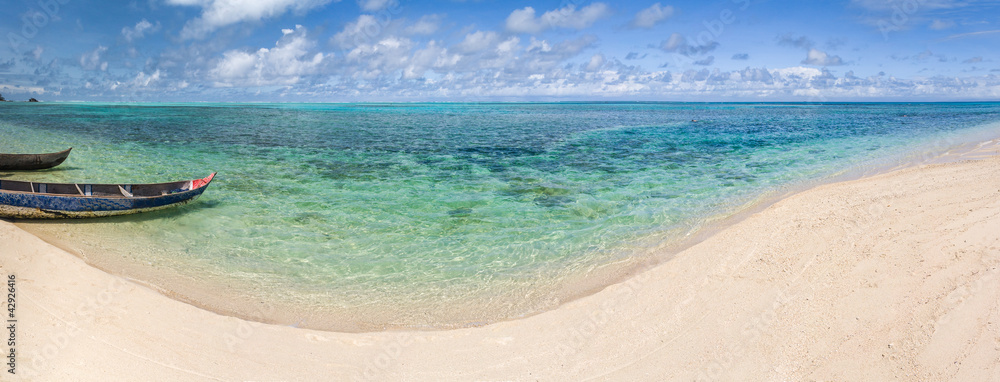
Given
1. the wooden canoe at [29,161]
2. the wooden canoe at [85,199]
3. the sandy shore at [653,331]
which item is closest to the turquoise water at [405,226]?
the wooden canoe at [85,199]

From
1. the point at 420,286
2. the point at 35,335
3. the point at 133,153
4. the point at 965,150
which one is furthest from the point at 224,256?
the point at 965,150

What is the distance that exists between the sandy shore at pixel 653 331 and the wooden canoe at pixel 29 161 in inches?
623

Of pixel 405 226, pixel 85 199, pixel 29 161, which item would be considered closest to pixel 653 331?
pixel 405 226

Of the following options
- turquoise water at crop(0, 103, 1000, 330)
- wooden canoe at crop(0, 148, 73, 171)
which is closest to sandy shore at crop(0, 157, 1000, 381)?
turquoise water at crop(0, 103, 1000, 330)

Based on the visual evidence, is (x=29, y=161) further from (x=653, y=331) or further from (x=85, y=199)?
(x=653, y=331)

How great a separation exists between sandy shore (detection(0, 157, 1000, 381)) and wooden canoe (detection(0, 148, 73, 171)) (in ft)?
51.9

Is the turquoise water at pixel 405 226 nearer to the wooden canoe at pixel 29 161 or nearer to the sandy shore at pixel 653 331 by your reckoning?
the wooden canoe at pixel 29 161

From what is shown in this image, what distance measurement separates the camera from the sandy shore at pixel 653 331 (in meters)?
4.77

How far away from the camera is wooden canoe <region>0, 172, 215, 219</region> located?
34.8 ft

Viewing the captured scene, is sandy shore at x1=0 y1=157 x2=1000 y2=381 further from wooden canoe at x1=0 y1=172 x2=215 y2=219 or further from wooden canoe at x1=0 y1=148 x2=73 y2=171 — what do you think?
wooden canoe at x1=0 y1=148 x2=73 y2=171

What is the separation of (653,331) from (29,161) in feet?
83.3

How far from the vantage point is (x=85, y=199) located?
10953 millimetres

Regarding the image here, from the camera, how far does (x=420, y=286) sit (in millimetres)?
7793

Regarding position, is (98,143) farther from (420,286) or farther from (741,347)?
(741,347)
